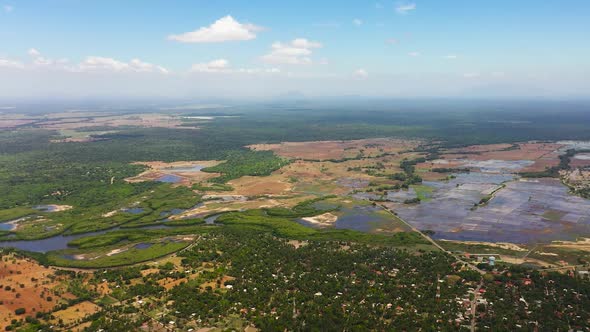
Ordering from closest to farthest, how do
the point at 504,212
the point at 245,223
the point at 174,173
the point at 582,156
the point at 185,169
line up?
the point at 245,223 < the point at 504,212 < the point at 174,173 < the point at 185,169 < the point at 582,156

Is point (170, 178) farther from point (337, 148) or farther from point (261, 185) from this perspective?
point (337, 148)

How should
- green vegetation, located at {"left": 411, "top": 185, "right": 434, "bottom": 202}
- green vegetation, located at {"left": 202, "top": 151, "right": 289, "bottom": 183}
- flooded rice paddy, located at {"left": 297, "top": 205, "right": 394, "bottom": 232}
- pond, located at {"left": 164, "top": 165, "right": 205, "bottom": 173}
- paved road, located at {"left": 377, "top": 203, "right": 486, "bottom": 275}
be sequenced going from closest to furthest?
paved road, located at {"left": 377, "top": 203, "right": 486, "bottom": 275} < flooded rice paddy, located at {"left": 297, "top": 205, "right": 394, "bottom": 232} < green vegetation, located at {"left": 411, "top": 185, "right": 434, "bottom": 202} < green vegetation, located at {"left": 202, "top": 151, "right": 289, "bottom": 183} < pond, located at {"left": 164, "top": 165, "right": 205, "bottom": 173}

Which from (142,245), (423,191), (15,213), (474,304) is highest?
(423,191)

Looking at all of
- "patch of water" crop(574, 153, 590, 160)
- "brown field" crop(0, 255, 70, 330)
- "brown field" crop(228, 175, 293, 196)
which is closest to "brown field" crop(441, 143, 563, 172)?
"patch of water" crop(574, 153, 590, 160)

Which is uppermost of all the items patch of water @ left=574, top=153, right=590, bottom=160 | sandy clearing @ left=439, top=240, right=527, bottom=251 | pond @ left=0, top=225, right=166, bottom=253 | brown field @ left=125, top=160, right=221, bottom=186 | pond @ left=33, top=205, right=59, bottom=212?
patch of water @ left=574, top=153, right=590, bottom=160

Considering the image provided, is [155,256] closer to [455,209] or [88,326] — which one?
[88,326]

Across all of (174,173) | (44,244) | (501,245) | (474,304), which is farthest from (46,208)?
(501,245)

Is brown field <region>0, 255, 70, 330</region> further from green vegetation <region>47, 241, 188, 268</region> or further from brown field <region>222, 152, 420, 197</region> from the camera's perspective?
brown field <region>222, 152, 420, 197</region>
